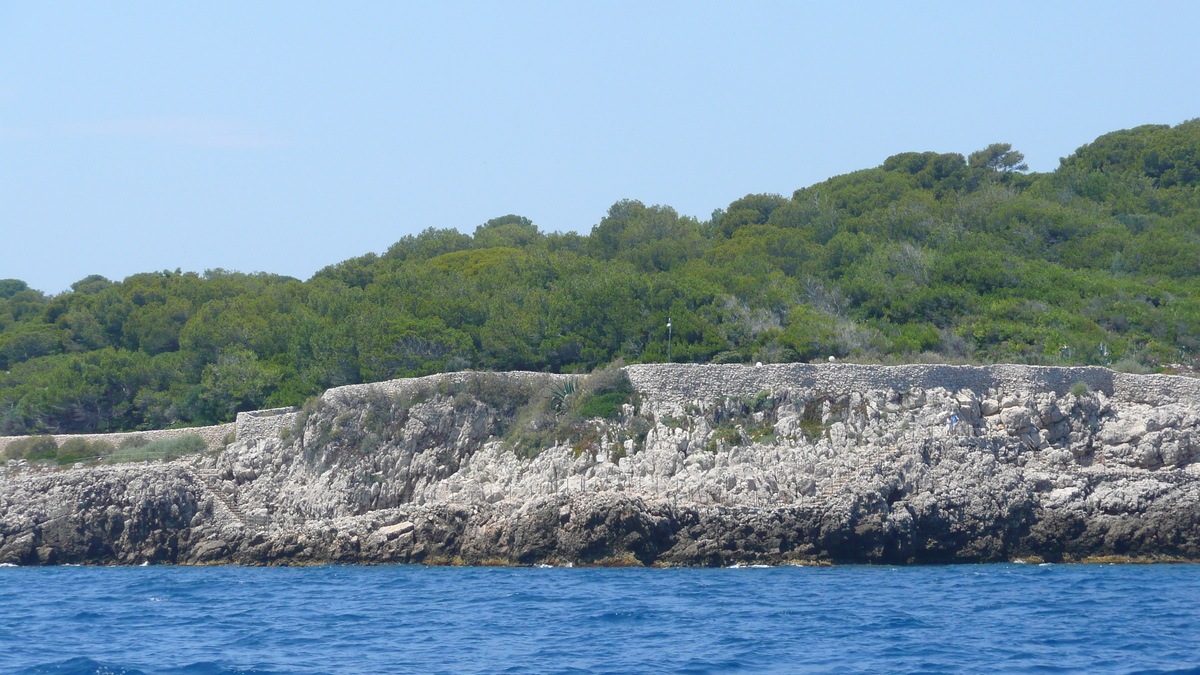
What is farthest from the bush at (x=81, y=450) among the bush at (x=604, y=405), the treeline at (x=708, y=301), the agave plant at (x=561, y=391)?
the bush at (x=604, y=405)

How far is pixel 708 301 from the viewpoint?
3775 cm

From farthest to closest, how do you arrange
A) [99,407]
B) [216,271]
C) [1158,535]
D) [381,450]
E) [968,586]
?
[216,271], [99,407], [381,450], [1158,535], [968,586]

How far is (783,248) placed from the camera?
46375mm

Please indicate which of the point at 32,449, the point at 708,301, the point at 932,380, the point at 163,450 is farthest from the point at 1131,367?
the point at 32,449

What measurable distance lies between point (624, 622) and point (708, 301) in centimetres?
2066

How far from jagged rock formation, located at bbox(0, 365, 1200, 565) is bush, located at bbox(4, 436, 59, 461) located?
11.5 ft

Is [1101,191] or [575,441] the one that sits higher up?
[1101,191]

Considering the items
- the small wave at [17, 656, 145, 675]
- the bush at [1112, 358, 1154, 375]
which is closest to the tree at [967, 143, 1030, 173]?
the bush at [1112, 358, 1154, 375]

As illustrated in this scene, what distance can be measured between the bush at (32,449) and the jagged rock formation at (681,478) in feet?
11.5

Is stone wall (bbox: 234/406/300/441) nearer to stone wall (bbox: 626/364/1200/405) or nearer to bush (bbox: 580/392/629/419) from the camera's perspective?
bush (bbox: 580/392/629/419)

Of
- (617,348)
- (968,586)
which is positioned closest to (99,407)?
(617,348)

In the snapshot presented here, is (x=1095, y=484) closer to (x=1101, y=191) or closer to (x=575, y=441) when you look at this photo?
(x=575, y=441)

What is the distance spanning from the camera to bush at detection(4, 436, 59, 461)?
1375 inches

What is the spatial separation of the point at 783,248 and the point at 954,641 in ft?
102
